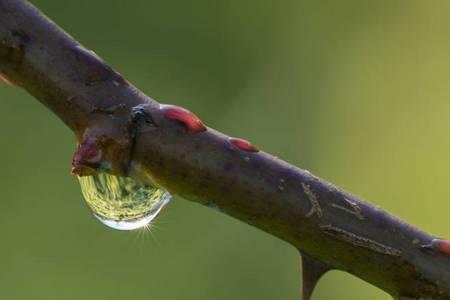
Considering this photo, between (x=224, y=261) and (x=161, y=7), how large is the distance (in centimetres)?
107

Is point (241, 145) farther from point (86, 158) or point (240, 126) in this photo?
point (240, 126)

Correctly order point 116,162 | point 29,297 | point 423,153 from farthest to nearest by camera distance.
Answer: point 423,153 → point 29,297 → point 116,162

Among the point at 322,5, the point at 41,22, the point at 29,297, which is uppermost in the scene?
the point at 322,5

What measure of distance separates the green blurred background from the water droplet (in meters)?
1.85

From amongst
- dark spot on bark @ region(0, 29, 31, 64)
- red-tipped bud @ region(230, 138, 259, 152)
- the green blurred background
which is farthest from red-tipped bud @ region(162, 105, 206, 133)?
the green blurred background

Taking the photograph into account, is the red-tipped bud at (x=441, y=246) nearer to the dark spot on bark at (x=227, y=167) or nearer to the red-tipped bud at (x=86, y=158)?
the dark spot on bark at (x=227, y=167)

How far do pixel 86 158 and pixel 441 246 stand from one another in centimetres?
34

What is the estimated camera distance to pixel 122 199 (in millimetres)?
917

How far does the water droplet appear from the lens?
0.87 m

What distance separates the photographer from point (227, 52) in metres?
3.36

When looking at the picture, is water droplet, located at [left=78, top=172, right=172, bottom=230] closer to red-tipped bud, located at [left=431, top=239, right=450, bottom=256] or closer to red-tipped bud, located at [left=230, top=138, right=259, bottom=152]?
red-tipped bud, located at [left=230, top=138, right=259, bottom=152]

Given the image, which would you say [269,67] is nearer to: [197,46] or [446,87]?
[197,46]

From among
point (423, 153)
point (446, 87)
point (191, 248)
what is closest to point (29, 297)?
point (191, 248)

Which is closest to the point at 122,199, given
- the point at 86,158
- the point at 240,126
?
the point at 86,158
